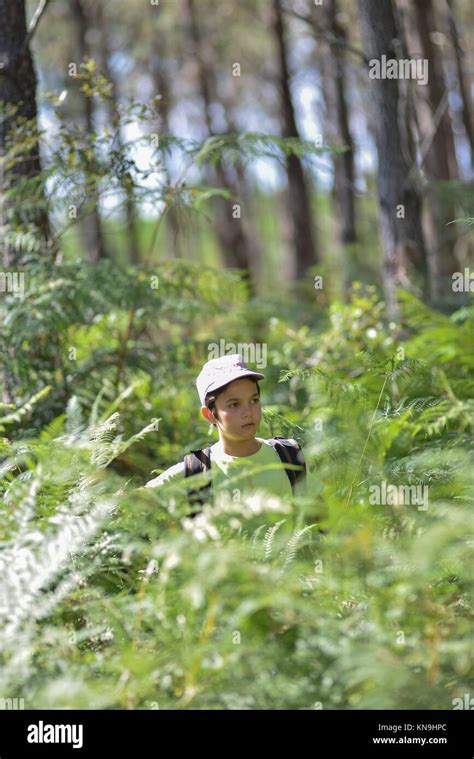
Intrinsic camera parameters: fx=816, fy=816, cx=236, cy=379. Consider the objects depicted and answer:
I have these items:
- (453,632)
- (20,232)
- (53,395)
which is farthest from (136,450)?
(453,632)

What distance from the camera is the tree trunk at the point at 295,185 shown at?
12359 millimetres

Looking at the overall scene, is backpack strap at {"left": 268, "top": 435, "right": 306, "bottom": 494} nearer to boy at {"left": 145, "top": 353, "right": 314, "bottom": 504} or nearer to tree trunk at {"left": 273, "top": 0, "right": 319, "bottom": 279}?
boy at {"left": 145, "top": 353, "right": 314, "bottom": 504}

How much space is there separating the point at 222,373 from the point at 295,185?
9.94m

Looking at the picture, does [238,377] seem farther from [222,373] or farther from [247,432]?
[247,432]

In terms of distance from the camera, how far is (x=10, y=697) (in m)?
2.82

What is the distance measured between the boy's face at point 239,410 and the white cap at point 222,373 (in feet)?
0.12

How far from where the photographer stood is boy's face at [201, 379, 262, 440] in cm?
364

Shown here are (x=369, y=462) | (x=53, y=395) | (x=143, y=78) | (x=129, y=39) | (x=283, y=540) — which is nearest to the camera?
(x=283, y=540)

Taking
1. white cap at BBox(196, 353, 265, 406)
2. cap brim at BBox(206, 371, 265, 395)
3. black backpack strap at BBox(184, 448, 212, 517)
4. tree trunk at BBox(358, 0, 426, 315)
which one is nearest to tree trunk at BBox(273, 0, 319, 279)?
tree trunk at BBox(358, 0, 426, 315)

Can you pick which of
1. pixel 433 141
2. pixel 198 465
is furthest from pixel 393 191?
pixel 433 141

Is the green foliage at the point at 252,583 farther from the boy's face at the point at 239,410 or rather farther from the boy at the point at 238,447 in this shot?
the boy's face at the point at 239,410

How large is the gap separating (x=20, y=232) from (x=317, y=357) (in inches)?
96.0

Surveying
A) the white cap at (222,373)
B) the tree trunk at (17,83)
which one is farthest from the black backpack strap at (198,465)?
the tree trunk at (17,83)
